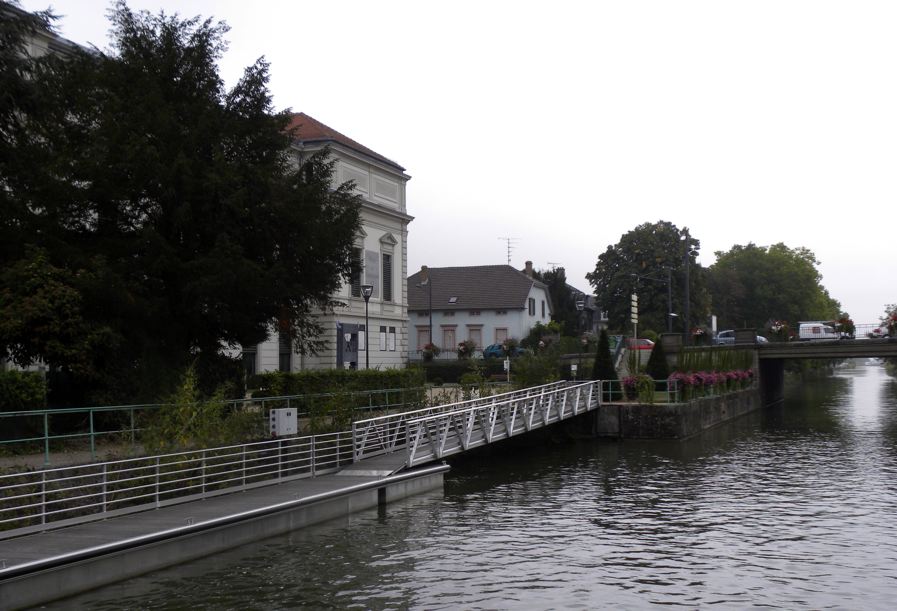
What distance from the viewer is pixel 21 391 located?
73.0ft

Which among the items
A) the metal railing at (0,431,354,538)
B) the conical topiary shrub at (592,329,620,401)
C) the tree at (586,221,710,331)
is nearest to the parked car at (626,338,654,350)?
the conical topiary shrub at (592,329,620,401)

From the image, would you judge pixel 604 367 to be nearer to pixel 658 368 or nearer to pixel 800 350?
pixel 658 368

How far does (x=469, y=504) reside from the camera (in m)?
21.5

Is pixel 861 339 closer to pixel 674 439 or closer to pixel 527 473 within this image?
pixel 674 439

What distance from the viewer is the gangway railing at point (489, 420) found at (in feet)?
77.7

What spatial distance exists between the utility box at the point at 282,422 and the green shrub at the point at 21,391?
20.4ft

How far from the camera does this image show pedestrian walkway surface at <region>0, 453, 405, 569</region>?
13.1 meters

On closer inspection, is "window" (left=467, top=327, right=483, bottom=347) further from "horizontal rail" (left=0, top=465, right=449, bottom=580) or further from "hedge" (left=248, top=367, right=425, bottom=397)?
"horizontal rail" (left=0, top=465, right=449, bottom=580)

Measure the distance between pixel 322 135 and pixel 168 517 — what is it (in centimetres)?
3500

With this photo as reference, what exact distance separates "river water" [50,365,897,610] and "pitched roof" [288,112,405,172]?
24.5m

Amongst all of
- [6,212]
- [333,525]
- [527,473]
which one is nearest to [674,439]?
[527,473]

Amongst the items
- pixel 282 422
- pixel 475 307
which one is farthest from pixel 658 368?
pixel 475 307

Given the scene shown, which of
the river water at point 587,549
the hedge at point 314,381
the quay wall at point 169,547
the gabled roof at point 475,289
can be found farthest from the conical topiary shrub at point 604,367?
the gabled roof at point 475,289

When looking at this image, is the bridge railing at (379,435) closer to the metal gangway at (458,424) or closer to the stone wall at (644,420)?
the metal gangway at (458,424)
